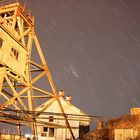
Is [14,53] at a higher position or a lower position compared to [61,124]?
higher

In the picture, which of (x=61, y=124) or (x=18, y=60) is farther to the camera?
(x=61, y=124)

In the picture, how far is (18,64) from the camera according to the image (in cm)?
1745

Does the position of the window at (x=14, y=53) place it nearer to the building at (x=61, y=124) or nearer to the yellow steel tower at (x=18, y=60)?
the yellow steel tower at (x=18, y=60)

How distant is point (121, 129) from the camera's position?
16.7 meters

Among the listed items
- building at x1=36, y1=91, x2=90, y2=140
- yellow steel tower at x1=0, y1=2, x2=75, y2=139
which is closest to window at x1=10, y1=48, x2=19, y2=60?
yellow steel tower at x1=0, y1=2, x2=75, y2=139

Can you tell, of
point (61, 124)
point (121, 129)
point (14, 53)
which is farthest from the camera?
point (61, 124)

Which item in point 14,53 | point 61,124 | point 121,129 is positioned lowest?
point 61,124

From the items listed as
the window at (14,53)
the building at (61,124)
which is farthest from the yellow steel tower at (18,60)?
the building at (61,124)

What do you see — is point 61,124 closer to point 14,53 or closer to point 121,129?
point 121,129

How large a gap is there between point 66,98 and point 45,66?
47.3 feet

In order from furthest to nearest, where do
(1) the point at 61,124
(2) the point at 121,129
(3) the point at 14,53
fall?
1. (1) the point at 61,124
2. (3) the point at 14,53
3. (2) the point at 121,129

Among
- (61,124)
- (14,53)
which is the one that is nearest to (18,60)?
(14,53)

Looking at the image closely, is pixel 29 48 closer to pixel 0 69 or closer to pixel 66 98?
pixel 0 69

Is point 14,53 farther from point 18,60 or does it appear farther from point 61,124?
point 61,124
